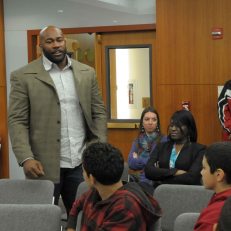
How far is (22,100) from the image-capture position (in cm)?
302

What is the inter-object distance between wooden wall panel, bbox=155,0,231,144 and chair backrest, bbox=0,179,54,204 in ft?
9.64

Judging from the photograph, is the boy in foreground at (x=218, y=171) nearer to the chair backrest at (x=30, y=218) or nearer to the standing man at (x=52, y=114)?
the chair backrest at (x=30, y=218)

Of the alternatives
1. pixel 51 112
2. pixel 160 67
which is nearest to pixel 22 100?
pixel 51 112

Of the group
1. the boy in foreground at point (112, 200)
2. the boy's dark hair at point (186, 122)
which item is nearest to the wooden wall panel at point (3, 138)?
the boy's dark hair at point (186, 122)

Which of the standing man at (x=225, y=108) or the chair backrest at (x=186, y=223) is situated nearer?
the chair backrest at (x=186, y=223)

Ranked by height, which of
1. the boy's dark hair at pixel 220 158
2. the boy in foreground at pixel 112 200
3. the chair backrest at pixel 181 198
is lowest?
the chair backrest at pixel 181 198

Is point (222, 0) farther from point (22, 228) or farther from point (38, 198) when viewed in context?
point (22, 228)

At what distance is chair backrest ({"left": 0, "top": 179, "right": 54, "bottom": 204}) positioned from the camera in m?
2.93

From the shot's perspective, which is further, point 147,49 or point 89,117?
point 147,49

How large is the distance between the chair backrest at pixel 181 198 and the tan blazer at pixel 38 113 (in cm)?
66

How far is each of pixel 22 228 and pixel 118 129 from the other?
3741 mm

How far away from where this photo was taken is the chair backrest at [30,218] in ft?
8.05

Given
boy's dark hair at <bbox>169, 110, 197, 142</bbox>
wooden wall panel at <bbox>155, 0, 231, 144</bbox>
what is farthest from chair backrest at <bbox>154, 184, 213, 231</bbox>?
wooden wall panel at <bbox>155, 0, 231, 144</bbox>

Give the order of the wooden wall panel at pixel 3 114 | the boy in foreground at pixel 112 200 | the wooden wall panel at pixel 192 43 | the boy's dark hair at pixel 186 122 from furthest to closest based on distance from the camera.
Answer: the wooden wall panel at pixel 3 114 < the wooden wall panel at pixel 192 43 < the boy's dark hair at pixel 186 122 < the boy in foreground at pixel 112 200
